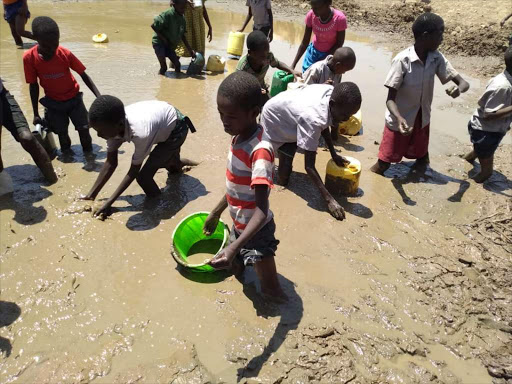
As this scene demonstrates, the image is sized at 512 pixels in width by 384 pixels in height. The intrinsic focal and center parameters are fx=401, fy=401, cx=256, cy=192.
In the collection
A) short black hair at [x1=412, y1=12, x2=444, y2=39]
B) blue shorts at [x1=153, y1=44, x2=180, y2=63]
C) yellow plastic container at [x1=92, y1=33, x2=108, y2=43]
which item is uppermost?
short black hair at [x1=412, y1=12, x2=444, y2=39]

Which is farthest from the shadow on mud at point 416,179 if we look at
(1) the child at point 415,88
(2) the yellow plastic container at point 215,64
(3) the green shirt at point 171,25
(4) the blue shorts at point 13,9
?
(4) the blue shorts at point 13,9

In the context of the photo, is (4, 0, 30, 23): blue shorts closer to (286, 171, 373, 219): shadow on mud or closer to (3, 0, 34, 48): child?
(3, 0, 34, 48): child

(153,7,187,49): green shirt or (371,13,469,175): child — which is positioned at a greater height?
(371,13,469,175): child

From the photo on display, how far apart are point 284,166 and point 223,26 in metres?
9.13

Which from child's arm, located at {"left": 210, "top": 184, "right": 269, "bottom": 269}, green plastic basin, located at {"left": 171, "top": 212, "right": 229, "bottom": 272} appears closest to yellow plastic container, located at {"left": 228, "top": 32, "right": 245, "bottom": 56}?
green plastic basin, located at {"left": 171, "top": 212, "right": 229, "bottom": 272}

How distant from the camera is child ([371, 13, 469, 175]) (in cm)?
386

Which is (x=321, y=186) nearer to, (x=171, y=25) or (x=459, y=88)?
(x=459, y=88)

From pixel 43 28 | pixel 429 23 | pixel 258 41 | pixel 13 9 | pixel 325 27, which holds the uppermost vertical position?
pixel 429 23

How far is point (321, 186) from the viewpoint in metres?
3.64

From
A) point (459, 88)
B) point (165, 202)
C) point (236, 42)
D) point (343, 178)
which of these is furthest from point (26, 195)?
point (236, 42)

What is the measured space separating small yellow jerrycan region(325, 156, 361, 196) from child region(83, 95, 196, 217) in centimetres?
149

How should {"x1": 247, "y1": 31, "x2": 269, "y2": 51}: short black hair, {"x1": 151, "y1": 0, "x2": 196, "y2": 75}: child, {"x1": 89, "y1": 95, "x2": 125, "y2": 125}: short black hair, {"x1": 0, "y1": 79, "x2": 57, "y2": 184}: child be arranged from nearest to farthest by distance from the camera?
{"x1": 89, "y1": 95, "x2": 125, "y2": 125}: short black hair, {"x1": 0, "y1": 79, "x2": 57, "y2": 184}: child, {"x1": 247, "y1": 31, "x2": 269, "y2": 51}: short black hair, {"x1": 151, "y1": 0, "x2": 196, "y2": 75}: child

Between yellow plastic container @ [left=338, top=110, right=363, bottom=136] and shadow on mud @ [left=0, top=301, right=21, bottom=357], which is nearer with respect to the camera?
shadow on mud @ [left=0, top=301, right=21, bottom=357]

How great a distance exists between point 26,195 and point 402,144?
380 centimetres
